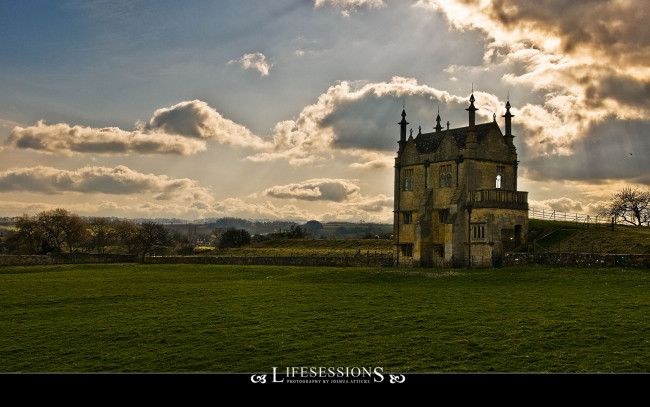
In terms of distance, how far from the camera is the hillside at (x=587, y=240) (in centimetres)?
4181

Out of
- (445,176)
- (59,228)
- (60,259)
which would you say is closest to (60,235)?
(59,228)

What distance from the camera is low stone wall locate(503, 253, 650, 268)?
117 ft

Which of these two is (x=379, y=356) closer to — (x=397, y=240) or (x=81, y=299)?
(x=81, y=299)

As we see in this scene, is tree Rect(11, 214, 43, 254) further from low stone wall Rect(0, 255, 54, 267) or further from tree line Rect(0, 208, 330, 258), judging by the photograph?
low stone wall Rect(0, 255, 54, 267)

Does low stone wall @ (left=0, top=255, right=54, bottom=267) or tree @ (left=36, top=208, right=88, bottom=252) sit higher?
tree @ (left=36, top=208, right=88, bottom=252)

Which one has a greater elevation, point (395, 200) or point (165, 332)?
point (395, 200)

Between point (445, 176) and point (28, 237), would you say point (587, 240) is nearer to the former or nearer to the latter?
point (445, 176)

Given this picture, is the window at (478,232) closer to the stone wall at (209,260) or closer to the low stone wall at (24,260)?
the stone wall at (209,260)

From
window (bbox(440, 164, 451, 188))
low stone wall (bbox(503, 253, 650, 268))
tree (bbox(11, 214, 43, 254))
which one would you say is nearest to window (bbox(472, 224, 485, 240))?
low stone wall (bbox(503, 253, 650, 268))

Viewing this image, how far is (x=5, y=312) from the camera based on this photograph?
2652 cm

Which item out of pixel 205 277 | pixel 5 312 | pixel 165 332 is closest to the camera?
pixel 165 332

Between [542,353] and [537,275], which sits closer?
[542,353]
